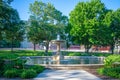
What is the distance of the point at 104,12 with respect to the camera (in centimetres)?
4481

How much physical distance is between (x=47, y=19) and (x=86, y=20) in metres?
7.40

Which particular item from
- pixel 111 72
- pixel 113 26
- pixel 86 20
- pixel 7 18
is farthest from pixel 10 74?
pixel 113 26

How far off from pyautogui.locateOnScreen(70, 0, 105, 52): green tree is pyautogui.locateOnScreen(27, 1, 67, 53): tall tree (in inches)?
97.9

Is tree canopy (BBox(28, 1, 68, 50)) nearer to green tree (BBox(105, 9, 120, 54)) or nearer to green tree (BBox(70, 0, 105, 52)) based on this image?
green tree (BBox(70, 0, 105, 52))

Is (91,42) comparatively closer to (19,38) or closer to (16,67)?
(19,38)

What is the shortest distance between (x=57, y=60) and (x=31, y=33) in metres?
20.3

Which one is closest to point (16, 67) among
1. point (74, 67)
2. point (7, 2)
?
point (74, 67)

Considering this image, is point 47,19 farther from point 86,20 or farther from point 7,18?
point 7,18

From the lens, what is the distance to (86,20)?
42.0m

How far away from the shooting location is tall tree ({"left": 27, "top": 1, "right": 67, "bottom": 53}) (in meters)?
44.7

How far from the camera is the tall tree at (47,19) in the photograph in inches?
1761

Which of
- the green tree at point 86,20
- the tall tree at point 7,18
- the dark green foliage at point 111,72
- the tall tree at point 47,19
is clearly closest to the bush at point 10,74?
the dark green foliage at point 111,72

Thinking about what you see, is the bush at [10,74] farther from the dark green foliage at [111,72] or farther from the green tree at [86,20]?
the green tree at [86,20]

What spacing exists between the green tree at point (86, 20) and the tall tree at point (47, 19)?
2.49 meters
